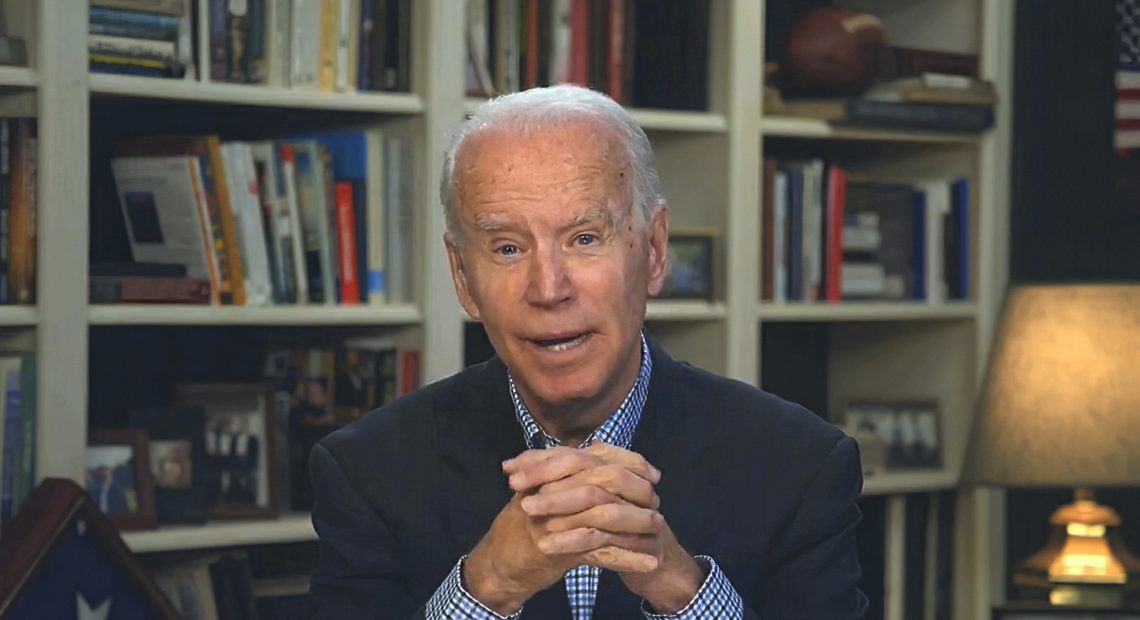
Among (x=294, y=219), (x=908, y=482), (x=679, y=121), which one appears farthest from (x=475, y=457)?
(x=908, y=482)

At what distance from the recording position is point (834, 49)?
3350mm

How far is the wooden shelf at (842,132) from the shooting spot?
3279mm

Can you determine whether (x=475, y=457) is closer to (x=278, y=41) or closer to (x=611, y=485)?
(x=611, y=485)

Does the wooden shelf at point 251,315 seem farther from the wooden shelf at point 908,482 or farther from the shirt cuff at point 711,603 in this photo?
the shirt cuff at point 711,603

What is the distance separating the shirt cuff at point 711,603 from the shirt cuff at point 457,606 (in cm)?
15

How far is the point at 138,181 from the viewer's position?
275 centimetres

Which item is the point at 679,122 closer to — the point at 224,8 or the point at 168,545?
the point at 224,8

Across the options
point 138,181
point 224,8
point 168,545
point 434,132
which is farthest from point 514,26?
point 168,545

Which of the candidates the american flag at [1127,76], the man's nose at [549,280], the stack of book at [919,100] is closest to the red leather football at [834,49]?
the stack of book at [919,100]

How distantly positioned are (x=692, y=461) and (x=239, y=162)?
1.32 m

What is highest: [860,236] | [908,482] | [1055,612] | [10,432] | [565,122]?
[565,122]

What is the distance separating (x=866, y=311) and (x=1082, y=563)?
0.69 meters

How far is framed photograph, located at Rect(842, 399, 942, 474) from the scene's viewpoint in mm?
3551

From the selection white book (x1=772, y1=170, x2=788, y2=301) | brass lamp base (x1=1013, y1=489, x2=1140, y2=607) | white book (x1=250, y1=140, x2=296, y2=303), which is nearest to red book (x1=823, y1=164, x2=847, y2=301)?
white book (x1=772, y1=170, x2=788, y2=301)
